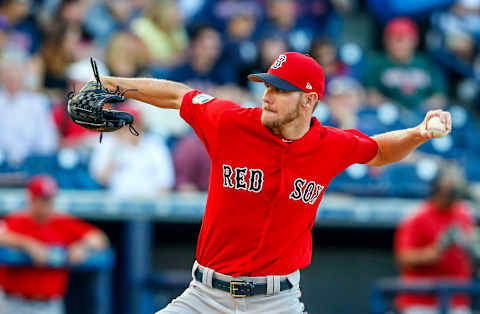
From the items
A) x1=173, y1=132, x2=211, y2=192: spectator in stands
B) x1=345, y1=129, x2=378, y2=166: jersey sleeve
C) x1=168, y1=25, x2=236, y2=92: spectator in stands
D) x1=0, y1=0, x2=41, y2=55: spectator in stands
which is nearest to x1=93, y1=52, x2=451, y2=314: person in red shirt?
x1=345, y1=129, x2=378, y2=166: jersey sleeve

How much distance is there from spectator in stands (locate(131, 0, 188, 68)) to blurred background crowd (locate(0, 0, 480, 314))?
0.01m

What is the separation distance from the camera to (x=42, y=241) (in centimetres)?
660

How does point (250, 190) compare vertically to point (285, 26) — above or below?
below

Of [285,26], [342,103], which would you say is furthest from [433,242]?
[285,26]

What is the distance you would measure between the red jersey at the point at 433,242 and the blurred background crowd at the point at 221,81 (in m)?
0.32

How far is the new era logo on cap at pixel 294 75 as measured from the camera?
379 centimetres

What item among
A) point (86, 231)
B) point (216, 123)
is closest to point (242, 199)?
point (216, 123)

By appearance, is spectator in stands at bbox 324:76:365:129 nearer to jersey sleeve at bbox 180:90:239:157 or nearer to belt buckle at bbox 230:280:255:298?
jersey sleeve at bbox 180:90:239:157

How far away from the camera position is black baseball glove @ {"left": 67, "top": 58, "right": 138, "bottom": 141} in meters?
3.79

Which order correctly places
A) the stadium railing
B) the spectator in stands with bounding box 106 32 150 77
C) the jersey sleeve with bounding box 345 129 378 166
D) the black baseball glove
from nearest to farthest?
the black baseball glove
the jersey sleeve with bounding box 345 129 378 166
the stadium railing
the spectator in stands with bounding box 106 32 150 77

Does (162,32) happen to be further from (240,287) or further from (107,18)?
(240,287)

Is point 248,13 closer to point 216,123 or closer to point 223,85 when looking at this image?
point 223,85

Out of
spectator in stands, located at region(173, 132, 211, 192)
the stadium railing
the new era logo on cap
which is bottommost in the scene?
the stadium railing

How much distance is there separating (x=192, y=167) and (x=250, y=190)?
354 centimetres
